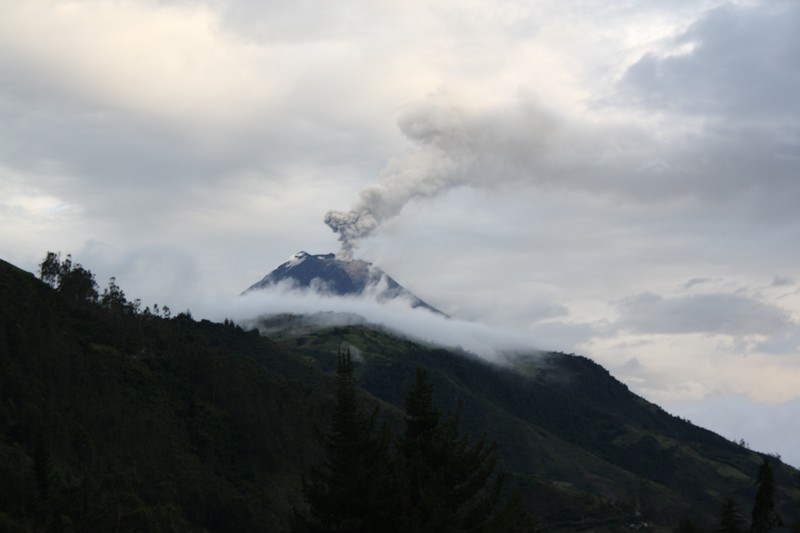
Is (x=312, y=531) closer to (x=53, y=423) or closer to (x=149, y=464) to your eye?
(x=53, y=423)

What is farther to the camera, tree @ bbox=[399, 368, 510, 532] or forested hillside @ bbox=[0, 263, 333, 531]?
forested hillside @ bbox=[0, 263, 333, 531]

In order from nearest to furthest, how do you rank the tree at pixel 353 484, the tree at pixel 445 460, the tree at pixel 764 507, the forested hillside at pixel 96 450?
1. the tree at pixel 353 484
2. the tree at pixel 445 460
3. the tree at pixel 764 507
4. the forested hillside at pixel 96 450

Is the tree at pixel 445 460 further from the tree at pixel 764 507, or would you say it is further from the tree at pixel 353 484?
the tree at pixel 764 507

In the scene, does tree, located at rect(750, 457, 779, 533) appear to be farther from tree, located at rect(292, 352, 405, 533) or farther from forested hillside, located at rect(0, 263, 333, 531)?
forested hillside, located at rect(0, 263, 333, 531)

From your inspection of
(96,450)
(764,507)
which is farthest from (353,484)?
(96,450)

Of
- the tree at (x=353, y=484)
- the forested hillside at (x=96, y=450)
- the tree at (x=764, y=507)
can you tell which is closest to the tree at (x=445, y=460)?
the tree at (x=353, y=484)

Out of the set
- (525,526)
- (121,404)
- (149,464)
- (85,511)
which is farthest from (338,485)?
(121,404)

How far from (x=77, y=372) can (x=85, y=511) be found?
55856 millimetres

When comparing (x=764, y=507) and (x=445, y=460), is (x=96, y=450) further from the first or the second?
(x=445, y=460)

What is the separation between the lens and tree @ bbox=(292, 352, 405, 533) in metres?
37.4

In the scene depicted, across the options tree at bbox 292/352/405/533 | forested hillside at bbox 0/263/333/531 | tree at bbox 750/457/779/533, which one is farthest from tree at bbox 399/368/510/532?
forested hillside at bbox 0/263/333/531

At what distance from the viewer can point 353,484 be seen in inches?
1474

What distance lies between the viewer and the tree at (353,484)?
3738 centimetres

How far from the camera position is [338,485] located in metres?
37.8
